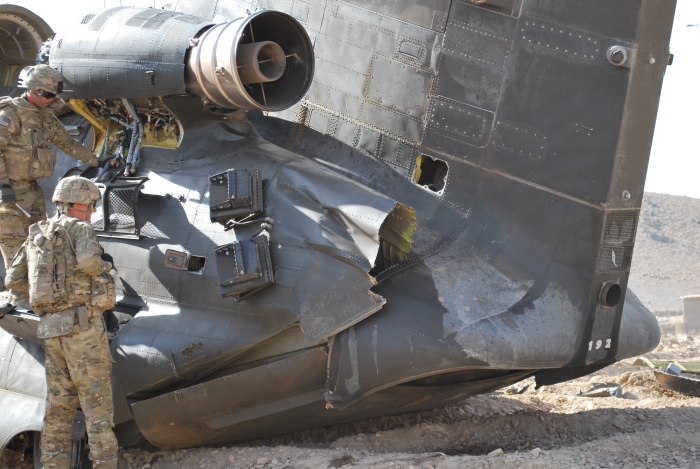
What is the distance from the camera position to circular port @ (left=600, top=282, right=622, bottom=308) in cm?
598

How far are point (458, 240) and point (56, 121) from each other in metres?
3.44

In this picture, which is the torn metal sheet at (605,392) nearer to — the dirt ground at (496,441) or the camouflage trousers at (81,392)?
the dirt ground at (496,441)

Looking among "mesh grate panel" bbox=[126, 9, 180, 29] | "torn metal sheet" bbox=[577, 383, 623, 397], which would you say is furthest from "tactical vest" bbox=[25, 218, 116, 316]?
"torn metal sheet" bbox=[577, 383, 623, 397]

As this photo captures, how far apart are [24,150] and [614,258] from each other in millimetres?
4696

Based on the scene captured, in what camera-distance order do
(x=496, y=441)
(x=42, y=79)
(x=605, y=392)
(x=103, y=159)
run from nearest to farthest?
(x=42, y=79) < (x=496, y=441) < (x=103, y=159) < (x=605, y=392)

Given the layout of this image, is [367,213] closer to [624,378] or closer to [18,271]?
[18,271]

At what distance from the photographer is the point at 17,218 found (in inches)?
254

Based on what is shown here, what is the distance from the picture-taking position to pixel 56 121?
6621mm

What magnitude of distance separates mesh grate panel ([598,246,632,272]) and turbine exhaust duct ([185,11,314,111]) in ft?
8.57

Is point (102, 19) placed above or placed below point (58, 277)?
above

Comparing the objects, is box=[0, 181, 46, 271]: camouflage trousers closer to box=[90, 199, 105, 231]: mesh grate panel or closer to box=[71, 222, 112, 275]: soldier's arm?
box=[90, 199, 105, 231]: mesh grate panel

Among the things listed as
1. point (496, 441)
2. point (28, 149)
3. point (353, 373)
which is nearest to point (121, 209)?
point (28, 149)

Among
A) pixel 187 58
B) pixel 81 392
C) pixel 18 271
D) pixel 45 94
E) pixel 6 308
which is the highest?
pixel 187 58

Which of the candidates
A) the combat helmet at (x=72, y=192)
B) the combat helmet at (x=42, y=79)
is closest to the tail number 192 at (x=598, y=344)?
the combat helmet at (x=72, y=192)
